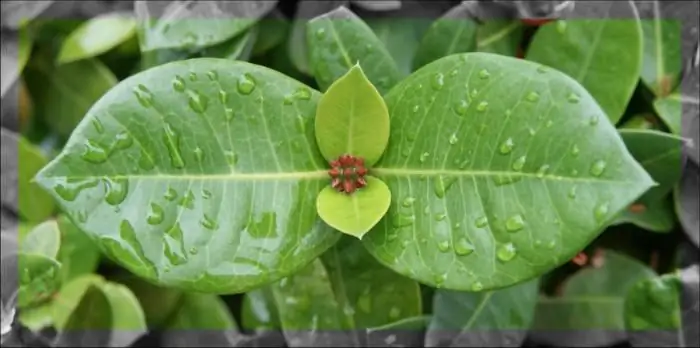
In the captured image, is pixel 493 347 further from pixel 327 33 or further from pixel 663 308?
pixel 327 33

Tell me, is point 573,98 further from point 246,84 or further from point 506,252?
point 246,84

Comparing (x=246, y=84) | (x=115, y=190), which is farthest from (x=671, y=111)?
(x=115, y=190)

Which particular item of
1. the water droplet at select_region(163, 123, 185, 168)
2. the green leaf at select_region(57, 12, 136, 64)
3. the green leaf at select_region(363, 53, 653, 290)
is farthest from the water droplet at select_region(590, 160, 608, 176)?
Answer: the green leaf at select_region(57, 12, 136, 64)

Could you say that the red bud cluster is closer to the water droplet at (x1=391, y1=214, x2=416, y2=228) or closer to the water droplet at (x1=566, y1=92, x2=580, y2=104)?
the water droplet at (x1=391, y1=214, x2=416, y2=228)

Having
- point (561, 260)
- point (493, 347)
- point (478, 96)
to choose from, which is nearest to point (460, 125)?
point (478, 96)

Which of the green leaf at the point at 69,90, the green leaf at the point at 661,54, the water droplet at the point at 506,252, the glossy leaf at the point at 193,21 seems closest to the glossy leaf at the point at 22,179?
the green leaf at the point at 69,90
